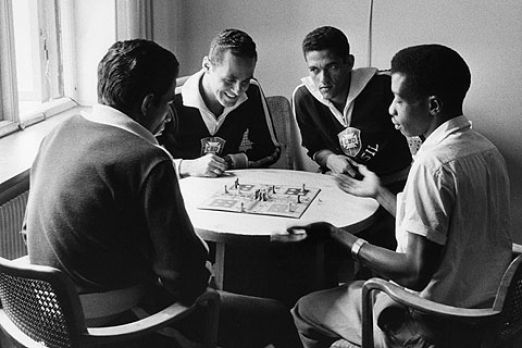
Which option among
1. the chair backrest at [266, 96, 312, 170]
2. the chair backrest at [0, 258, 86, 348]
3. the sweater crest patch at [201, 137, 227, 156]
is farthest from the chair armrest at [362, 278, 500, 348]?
the chair backrest at [266, 96, 312, 170]

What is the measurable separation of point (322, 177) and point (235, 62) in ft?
2.05

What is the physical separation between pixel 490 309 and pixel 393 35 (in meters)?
2.39

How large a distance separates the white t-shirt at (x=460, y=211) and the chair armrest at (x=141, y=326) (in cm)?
63

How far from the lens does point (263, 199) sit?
2842mm

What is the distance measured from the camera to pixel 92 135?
6.48ft

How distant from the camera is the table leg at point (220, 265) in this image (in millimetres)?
2682

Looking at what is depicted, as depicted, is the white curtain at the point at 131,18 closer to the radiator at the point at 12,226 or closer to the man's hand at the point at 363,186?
the radiator at the point at 12,226

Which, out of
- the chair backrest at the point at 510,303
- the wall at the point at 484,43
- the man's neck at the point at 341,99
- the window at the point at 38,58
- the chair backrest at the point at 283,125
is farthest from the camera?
the chair backrest at the point at 283,125

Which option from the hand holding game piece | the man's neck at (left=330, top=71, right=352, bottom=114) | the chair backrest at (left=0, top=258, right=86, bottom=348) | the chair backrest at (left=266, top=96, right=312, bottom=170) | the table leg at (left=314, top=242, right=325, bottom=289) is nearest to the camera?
the chair backrest at (left=0, top=258, right=86, bottom=348)

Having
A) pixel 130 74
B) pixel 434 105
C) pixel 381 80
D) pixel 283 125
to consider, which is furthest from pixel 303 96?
pixel 130 74

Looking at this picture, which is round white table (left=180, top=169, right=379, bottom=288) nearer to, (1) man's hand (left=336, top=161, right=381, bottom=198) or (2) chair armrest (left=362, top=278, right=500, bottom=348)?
(1) man's hand (left=336, top=161, right=381, bottom=198)

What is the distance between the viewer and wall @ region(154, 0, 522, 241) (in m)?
3.89

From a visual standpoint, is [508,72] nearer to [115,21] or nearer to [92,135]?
[115,21]

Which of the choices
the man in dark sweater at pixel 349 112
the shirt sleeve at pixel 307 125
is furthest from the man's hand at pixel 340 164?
the shirt sleeve at pixel 307 125
